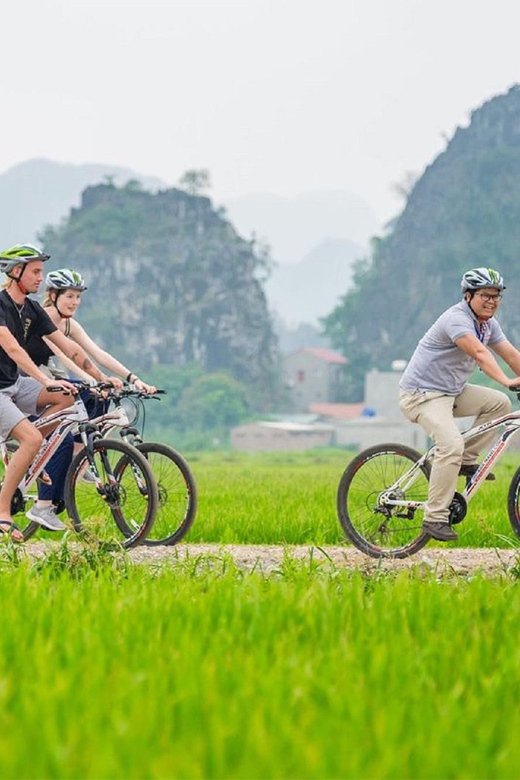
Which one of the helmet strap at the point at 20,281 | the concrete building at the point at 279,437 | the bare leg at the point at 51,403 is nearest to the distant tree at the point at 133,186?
the concrete building at the point at 279,437

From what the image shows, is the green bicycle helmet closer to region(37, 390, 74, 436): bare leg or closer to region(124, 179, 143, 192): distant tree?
region(37, 390, 74, 436): bare leg

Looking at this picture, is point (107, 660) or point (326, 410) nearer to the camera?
point (107, 660)

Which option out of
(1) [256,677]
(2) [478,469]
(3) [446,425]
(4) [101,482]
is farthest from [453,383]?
(1) [256,677]

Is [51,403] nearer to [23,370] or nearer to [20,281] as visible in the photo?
[23,370]

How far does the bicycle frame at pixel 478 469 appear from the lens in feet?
25.0

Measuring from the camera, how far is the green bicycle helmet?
24.5 ft

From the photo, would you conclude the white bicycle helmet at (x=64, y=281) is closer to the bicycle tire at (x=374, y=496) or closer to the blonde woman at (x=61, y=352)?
the blonde woman at (x=61, y=352)

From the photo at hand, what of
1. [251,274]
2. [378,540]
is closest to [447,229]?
[251,274]

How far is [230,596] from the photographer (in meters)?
4.59

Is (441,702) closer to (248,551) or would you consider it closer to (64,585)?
(64,585)

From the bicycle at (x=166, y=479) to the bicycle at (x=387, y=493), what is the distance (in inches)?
37.9

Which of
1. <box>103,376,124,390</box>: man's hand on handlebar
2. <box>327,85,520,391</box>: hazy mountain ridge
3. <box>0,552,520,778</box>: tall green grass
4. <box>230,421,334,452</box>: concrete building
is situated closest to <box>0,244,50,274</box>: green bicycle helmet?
<box>103,376,124,390</box>: man's hand on handlebar

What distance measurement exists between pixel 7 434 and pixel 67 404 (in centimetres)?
48

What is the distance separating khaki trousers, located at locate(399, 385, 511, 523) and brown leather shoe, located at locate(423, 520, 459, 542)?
3 cm
